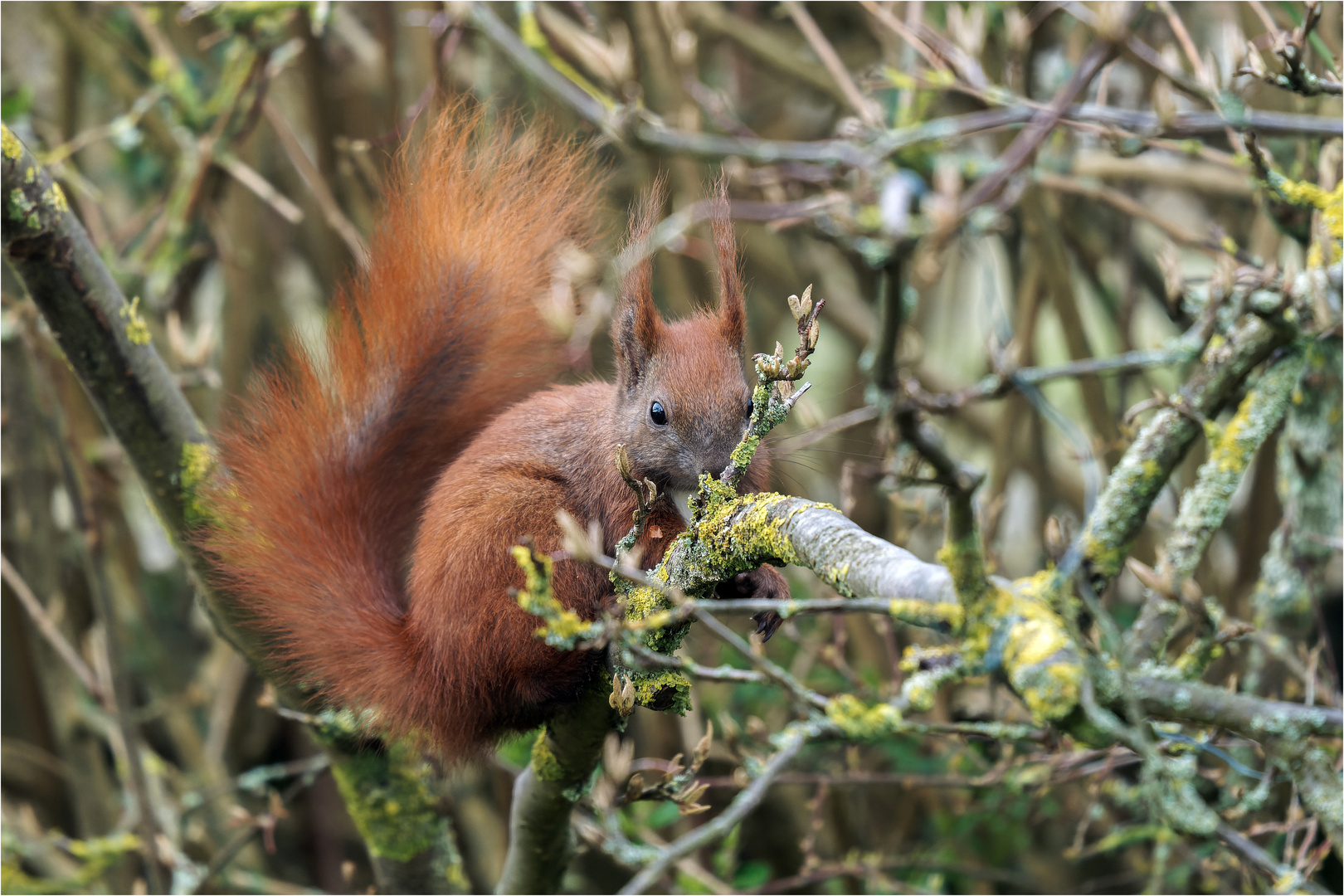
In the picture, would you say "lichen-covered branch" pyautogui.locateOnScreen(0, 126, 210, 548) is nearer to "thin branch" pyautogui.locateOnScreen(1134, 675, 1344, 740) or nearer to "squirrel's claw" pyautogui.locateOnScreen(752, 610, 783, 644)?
"squirrel's claw" pyautogui.locateOnScreen(752, 610, 783, 644)

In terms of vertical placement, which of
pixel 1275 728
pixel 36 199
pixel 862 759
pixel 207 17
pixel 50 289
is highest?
pixel 207 17

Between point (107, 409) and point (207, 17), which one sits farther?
point (207, 17)

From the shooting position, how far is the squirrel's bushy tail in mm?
1861

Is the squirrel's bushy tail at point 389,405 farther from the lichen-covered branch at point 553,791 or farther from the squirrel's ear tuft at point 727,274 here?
the squirrel's ear tuft at point 727,274

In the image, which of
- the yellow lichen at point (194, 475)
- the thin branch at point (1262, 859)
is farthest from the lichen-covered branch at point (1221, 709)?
the yellow lichen at point (194, 475)

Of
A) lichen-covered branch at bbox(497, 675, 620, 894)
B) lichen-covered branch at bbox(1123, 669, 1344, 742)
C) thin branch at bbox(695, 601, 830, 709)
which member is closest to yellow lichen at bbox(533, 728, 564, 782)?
lichen-covered branch at bbox(497, 675, 620, 894)

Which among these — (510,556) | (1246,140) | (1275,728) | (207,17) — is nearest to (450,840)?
(510,556)

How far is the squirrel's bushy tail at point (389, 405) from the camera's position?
1.86 metres

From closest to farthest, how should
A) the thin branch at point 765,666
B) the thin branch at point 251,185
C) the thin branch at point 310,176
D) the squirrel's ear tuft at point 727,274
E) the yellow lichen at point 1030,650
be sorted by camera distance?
the yellow lichen at point 1030,650 → the thin branch at point 765,666 → the squirrel's ear tuft at point 727,274 → the thin branch at point 251,185 → the thin branch at point 310,176

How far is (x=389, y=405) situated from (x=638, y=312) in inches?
20.2

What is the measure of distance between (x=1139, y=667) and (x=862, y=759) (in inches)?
68.9

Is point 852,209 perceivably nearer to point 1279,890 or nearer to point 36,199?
point 1279,890

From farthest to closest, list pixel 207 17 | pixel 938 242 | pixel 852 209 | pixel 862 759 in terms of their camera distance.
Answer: pixel 207 17 → pixel 862 759 → pixel 852 209 → pixel 938 242

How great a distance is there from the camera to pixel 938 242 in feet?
2.72
